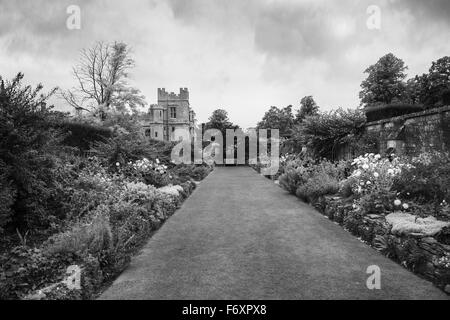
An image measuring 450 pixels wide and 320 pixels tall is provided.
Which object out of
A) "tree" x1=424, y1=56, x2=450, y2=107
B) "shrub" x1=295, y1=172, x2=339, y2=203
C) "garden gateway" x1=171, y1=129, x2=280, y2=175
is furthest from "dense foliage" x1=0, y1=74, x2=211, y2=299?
"tree" x1=424, y1=56, x2=450, y2=107

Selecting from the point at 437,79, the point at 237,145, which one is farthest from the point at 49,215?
the point at 437,79

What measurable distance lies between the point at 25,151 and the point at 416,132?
37.1ft

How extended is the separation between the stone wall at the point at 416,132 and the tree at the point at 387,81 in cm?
2550


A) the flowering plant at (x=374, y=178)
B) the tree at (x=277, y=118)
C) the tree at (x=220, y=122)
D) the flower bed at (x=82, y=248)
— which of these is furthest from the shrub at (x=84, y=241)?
the tree at (x=277, y=118)

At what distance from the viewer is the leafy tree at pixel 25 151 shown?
189 inches

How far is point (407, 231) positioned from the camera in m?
4.60

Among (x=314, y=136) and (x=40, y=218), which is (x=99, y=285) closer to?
(x=40, y=218)

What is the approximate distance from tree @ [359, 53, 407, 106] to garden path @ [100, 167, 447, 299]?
1275 inches

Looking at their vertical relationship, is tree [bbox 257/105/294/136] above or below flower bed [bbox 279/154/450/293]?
above

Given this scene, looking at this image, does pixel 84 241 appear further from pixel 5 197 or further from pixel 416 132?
pixel 416 132

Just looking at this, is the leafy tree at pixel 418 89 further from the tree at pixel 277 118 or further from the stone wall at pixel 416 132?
the stone wall at pixel 416 132

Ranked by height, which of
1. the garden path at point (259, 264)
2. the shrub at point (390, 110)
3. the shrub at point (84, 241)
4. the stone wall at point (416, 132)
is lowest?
the garden path at point (259, 264)

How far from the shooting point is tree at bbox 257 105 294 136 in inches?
2281

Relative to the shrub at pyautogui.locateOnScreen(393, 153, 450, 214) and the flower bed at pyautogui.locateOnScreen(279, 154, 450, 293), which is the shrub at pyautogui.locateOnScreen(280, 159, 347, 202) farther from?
the shrub at pyautogui.locateOnScreen(393, 153, 450, 214)
